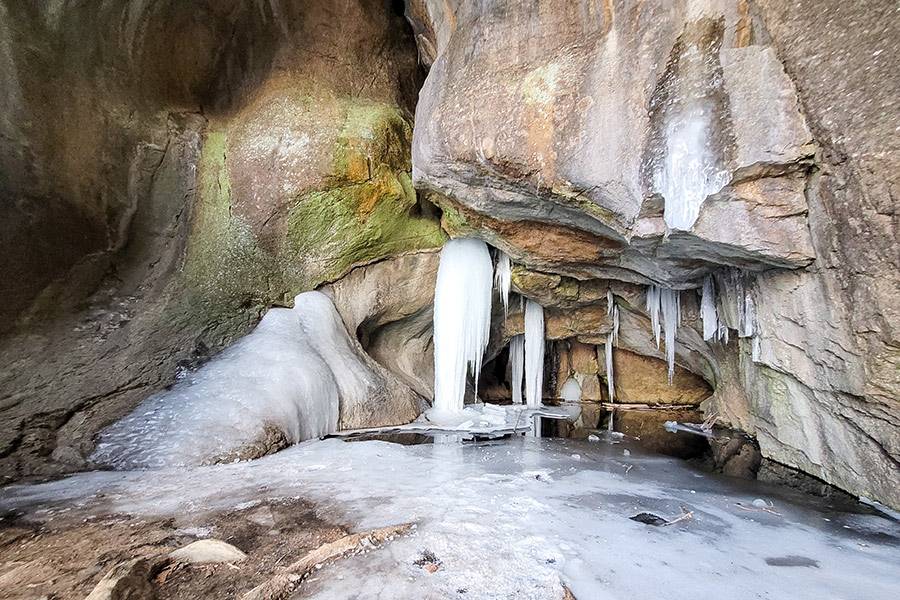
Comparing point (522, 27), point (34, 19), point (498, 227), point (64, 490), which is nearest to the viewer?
point (64, 490)

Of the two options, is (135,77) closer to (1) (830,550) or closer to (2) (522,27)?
(2) (522,27)

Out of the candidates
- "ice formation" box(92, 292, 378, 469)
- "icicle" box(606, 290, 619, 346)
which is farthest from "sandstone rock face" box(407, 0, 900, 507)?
"ice formation" box(92, 292, 378, 469)

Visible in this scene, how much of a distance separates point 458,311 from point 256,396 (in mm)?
4240

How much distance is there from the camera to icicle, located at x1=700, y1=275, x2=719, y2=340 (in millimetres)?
7461

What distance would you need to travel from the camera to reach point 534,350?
444 inches

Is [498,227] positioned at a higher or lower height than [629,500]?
higher

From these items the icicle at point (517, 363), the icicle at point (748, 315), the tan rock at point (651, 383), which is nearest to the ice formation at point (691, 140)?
A: the icicle at point (748, 315)

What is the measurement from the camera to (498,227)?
7957mm

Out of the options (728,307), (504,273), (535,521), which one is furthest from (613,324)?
(535,521)

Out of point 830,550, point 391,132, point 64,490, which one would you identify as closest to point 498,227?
point 391,132

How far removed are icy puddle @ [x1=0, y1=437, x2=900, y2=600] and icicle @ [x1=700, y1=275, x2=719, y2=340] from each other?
2.98 m

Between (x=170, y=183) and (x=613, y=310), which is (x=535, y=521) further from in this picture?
(x=613, y=310)

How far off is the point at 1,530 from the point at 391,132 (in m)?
7.59

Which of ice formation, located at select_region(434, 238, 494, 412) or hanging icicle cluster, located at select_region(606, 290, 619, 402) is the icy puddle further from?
hanging icicle cluster, located at select_region(606, 290, 619, 402)
